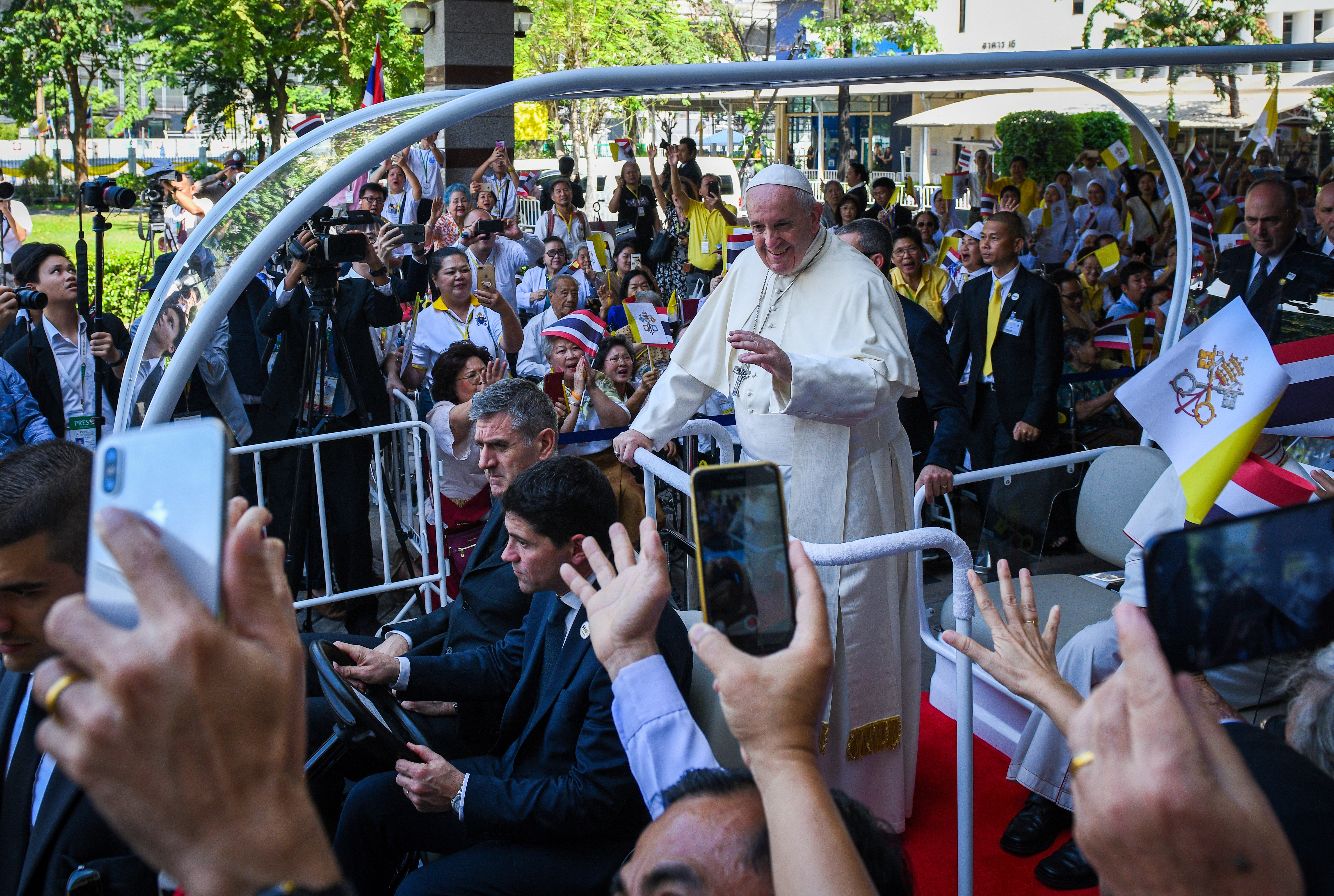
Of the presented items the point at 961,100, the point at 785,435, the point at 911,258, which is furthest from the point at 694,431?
the point at 961,100

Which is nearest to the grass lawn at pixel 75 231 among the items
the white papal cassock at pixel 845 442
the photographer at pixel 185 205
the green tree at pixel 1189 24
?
the photographer at pixel 185 205

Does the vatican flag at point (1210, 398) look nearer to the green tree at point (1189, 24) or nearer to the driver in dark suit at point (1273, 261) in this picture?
the driver in dark suit at point (1273, 261)

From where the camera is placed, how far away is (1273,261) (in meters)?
5.09

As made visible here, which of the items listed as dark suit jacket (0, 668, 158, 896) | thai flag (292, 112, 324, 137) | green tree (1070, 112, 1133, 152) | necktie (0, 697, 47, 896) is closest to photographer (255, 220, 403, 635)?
thai flag (292, 112, 324, 137)

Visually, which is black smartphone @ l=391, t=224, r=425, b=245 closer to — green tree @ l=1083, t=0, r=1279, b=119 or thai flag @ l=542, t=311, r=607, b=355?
thai flag @ l=542, t=311, r=607, b=355

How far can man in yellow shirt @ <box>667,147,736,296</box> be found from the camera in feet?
31.6

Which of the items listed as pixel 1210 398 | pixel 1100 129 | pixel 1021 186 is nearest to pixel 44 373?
pixel 1210 398

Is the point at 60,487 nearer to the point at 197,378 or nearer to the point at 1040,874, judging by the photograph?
the point at 1040,874

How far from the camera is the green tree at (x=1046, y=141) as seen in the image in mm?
23016

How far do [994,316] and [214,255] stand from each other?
4.10 m

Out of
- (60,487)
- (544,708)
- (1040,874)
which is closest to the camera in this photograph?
(60,487)

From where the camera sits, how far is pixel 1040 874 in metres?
2.90

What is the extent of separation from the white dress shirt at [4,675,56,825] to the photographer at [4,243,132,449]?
3.23m

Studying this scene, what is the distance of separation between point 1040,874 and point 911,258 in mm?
4762
